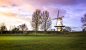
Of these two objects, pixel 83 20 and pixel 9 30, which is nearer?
pixel 83 20

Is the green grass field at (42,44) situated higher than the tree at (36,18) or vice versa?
the tree at (36,18)

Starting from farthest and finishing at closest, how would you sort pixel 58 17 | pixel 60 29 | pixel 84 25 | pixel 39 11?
1. pixel 58 17
2. pixel 60 29
3. pixel 39 11
4. pixel 84 25

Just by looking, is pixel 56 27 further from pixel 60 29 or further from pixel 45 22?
pixel 45 22

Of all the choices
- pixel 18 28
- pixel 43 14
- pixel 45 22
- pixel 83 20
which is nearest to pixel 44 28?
pixel 45 22

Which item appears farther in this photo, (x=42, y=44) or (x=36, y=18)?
(x=36, y=18)

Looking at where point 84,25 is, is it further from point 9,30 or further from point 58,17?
point 9,30

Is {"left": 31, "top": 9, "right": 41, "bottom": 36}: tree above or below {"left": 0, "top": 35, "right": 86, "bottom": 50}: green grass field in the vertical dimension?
above

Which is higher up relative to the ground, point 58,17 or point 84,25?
point 58,17

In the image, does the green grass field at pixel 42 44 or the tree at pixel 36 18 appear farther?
the tree at pixel 36 18

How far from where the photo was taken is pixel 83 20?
113 ft

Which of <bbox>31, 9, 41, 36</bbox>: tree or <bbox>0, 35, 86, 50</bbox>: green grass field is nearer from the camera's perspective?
<bbox>0, 35, 86, 50</bbox>: green grass field

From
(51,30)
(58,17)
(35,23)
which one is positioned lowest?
(51,30)

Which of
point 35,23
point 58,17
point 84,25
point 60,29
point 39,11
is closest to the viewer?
point 84,25

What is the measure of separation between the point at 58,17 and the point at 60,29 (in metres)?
8.57
